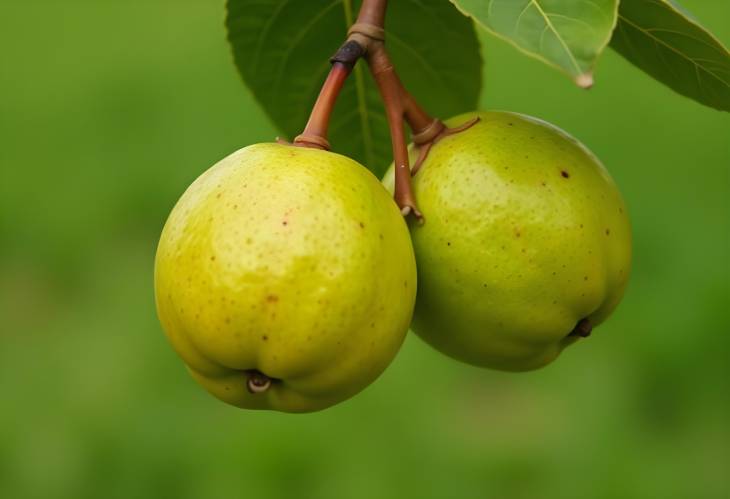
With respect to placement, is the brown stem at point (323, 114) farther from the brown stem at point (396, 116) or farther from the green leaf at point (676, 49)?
the green leaf at point (676, 49)

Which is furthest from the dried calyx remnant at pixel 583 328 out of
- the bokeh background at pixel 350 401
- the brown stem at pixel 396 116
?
the bokeh background at pixel 350 401

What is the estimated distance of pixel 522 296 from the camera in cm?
162

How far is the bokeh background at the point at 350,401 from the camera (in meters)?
3.97

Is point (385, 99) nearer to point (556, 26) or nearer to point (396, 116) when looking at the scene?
point (396, 116)

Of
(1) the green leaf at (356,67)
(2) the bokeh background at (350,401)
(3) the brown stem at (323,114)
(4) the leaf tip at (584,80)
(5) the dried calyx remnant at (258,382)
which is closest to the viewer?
(4) the leaf tip at (584,80)

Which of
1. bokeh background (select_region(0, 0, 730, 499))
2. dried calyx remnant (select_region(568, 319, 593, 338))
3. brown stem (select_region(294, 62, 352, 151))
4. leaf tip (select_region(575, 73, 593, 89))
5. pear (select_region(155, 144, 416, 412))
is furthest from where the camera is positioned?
bokeh background (select_region(0, 0, 730, 499))

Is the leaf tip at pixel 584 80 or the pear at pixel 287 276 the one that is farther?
the pear at pixel 287 276

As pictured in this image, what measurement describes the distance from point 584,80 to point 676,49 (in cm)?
44

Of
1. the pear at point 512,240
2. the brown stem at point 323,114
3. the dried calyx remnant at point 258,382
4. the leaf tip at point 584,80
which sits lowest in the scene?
the dried calyx remnant at point 258,382

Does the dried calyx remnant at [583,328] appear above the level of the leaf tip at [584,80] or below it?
below

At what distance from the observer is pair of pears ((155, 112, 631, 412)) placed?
4.72 ft

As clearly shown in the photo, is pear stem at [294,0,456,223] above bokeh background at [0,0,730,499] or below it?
above

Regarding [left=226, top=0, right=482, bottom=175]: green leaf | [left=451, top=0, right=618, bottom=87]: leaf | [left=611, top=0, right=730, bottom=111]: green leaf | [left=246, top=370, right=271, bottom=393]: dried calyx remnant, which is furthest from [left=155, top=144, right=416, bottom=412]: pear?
[left=226, top=0, right=482, bottom=175]: green leaf

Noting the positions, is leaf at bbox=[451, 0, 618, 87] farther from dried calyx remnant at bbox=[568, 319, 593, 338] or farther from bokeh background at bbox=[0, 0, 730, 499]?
bokeh background at bbox=[0, 0, 730, 499]
